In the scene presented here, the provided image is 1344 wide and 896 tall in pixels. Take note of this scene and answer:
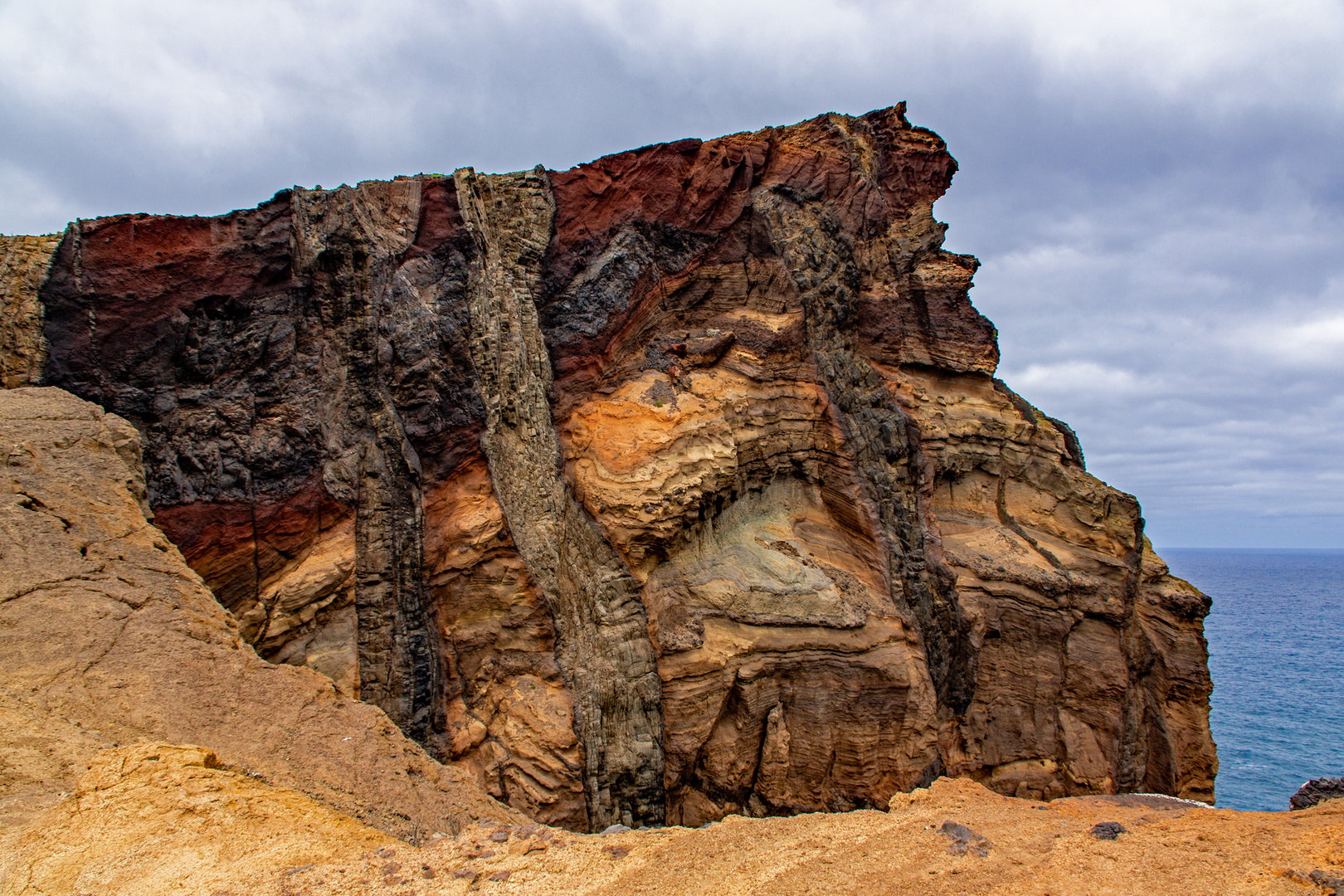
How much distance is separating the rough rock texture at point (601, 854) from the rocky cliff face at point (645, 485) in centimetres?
335

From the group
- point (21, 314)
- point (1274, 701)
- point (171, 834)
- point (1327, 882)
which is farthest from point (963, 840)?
point (1274, 701)

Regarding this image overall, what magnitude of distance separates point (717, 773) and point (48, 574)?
660 centimetres

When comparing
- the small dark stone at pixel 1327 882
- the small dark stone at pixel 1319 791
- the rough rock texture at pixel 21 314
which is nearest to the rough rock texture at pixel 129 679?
the rough rock texture at pixel 21 314

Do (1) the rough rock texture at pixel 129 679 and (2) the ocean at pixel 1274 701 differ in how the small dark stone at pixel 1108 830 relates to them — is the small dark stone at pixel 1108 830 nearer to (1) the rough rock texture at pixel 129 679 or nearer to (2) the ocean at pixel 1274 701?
(1) the rough rock texture at pixel 129 679

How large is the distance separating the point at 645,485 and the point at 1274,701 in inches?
1402

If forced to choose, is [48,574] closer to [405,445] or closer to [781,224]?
[405,445]

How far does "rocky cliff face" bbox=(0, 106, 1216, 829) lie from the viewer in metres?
8.10

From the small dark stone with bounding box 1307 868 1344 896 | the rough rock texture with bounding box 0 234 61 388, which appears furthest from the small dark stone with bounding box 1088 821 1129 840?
the rough rock texture with bounding box 0 234 61 388

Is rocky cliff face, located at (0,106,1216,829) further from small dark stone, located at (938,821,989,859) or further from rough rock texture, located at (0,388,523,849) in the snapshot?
small dark stone, located at (938,821,989,859)

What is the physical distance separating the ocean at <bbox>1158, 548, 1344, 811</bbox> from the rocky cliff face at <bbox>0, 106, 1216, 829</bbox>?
4.35 meters

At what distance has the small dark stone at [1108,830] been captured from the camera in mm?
4762

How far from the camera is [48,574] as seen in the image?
5285mm

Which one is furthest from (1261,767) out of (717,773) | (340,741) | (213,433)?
(213,433)

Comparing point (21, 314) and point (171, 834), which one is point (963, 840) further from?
point (21, 314)
